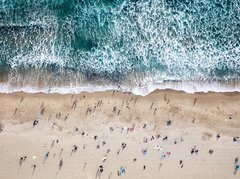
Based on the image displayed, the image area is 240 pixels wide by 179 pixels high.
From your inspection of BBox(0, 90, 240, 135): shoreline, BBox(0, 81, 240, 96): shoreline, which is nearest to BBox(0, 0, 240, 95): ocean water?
BBox(0, 81, 240, 96): shoreline

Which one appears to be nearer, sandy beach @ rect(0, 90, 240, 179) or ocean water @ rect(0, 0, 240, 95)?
sandy beach @ rect(0, 90, 240, 179)

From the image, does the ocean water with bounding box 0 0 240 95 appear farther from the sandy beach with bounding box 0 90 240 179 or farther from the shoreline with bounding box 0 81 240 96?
the sandy beach with bounding box 0 90 240 179

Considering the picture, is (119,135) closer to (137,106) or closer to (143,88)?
(137,106)

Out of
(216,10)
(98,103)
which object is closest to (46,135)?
(98,103)

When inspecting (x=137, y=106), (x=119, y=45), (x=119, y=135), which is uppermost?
(x=119, y=45)

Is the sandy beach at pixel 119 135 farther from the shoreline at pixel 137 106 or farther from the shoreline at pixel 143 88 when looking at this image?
the shoreline at pixel 143 88

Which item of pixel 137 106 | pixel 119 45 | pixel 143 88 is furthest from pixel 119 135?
pixel 119 45

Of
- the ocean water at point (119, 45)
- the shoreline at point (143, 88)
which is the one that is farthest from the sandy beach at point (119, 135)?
the ocean water at point (119, 45)
